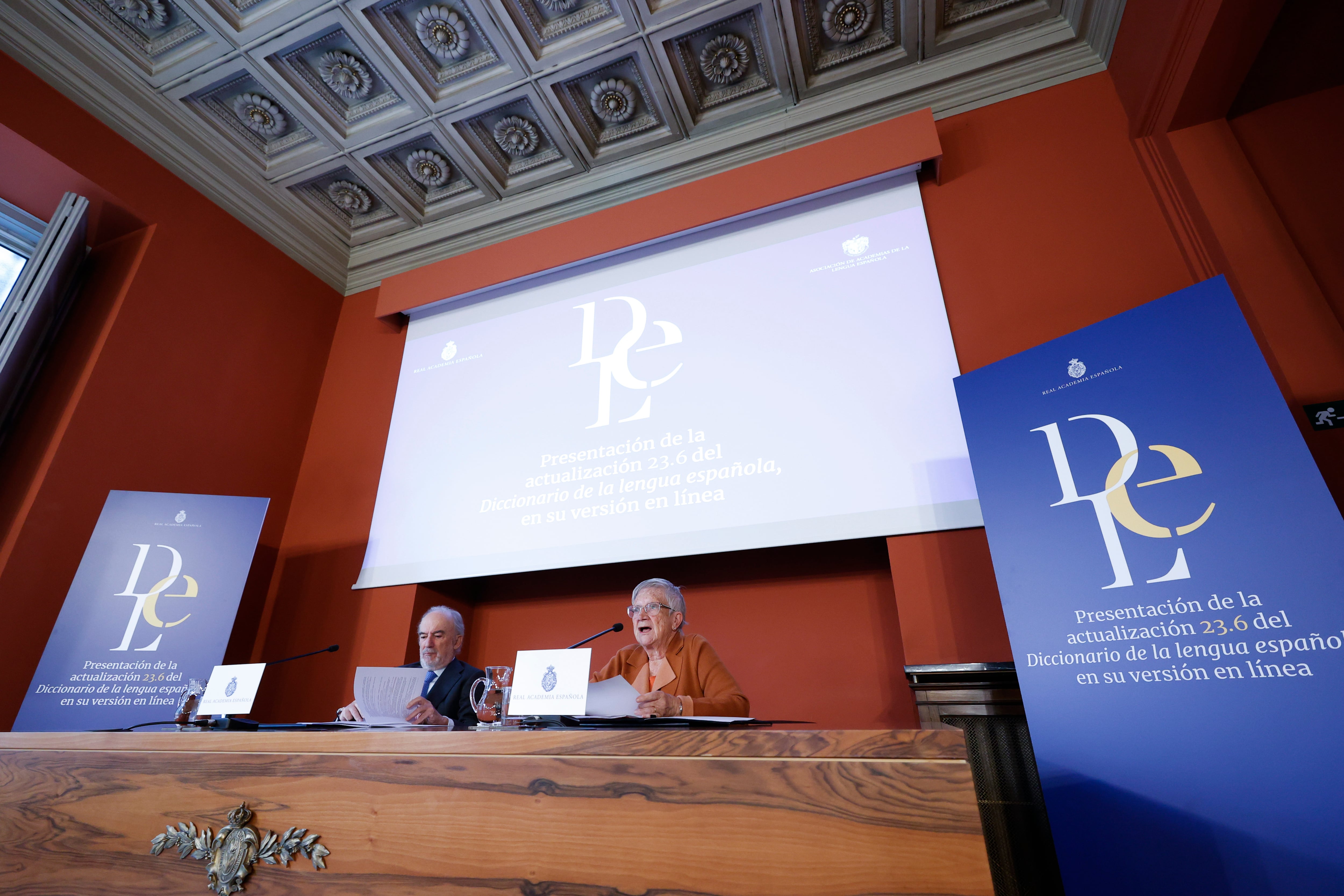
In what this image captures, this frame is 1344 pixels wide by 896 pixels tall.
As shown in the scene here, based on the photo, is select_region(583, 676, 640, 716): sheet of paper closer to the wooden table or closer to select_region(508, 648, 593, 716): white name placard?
select_region(508, 648, 593, 716): white name placard

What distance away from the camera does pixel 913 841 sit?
0.69 meters

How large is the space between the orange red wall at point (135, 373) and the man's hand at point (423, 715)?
1.85 meters

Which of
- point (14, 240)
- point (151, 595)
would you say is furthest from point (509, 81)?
point (151, 595)

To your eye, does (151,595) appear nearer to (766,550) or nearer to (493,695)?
(493,695)

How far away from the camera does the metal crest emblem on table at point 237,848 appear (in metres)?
0.90

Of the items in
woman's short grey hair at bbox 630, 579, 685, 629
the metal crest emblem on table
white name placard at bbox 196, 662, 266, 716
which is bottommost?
the metal crest emblem on table

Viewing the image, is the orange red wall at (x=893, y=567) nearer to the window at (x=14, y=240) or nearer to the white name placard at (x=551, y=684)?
the white name placard at (x=551, y=684)

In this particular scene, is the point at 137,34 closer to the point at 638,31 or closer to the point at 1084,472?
the point at 638,31

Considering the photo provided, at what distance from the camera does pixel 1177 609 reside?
154 cm

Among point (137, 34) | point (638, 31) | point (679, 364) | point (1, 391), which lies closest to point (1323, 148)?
point (679, 364)

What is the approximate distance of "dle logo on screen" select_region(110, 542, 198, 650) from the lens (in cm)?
249

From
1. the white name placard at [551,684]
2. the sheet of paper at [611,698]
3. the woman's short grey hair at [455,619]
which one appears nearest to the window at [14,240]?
the woman's short grey hair at [455,619]

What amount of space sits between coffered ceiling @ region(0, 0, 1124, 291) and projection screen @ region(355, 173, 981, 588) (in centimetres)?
64

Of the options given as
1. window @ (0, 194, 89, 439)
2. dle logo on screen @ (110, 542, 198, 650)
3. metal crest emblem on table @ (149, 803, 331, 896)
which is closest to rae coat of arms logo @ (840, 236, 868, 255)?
metal crest emblem on table @ (149, 803, 331, 896)
